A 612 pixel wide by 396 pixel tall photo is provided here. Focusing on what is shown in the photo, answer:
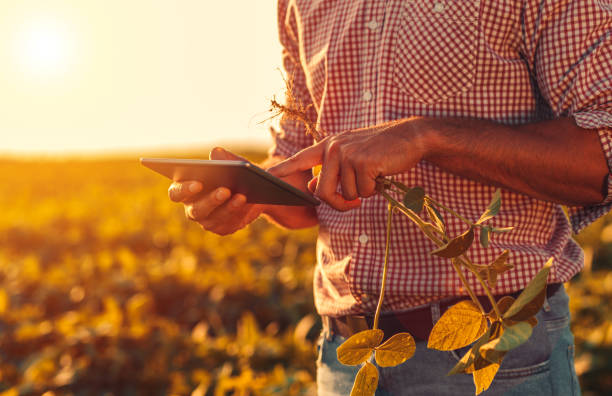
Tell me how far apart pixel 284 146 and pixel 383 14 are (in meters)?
0.69

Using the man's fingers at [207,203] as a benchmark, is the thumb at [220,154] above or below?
above

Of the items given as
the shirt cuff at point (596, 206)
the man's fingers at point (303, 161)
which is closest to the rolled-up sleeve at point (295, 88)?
the man's fingers at point (303, 161)

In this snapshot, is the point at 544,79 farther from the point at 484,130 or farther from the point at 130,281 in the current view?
the point at 130,281

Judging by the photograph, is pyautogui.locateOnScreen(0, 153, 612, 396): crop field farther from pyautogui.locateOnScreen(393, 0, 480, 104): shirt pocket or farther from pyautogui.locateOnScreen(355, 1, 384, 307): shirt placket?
pyautogui.locateOnScreen(393, 0, 480, 104): shirt pocket

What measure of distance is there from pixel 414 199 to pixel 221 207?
1.99 feet

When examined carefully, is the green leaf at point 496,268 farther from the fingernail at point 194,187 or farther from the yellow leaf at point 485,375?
the fingernail at point 194,187

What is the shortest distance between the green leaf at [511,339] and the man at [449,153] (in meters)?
0.49

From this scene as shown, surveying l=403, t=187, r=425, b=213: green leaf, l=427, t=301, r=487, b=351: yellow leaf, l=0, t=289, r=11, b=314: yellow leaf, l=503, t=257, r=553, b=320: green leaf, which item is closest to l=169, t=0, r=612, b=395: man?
l=403, t=187, r=425, b=213: green leaf

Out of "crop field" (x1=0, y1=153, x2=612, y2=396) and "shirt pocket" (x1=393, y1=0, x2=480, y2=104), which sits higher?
"shirt pocket" (x1=393, y1=0, x2=480, y2=104)

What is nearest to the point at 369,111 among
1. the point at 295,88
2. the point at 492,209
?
the point at 295,88

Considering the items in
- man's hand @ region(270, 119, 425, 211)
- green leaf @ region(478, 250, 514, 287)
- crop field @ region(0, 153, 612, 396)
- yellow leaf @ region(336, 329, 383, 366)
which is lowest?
crop field @ region(0, 153, 612, 396)

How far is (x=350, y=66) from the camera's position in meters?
1.81

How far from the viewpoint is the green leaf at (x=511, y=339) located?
2.67ft

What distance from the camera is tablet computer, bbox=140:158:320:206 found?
3.82 ft
